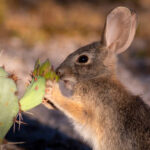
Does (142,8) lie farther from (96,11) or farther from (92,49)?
(92,49)

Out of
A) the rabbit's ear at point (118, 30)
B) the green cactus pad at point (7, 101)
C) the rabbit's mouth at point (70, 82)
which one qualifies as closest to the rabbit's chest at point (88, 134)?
the rabbit's mouth at point (70, 82)

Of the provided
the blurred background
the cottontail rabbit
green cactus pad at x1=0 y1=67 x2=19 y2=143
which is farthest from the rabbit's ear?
green cactus pad at x1=0 y1=67 x2=19 y2=143

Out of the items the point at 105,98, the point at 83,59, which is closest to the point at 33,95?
the point at 105,98

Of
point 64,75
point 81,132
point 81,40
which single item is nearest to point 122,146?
point 81,132

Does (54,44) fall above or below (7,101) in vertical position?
above

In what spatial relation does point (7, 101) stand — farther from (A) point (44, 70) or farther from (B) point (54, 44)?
(B) point (54, 44)
